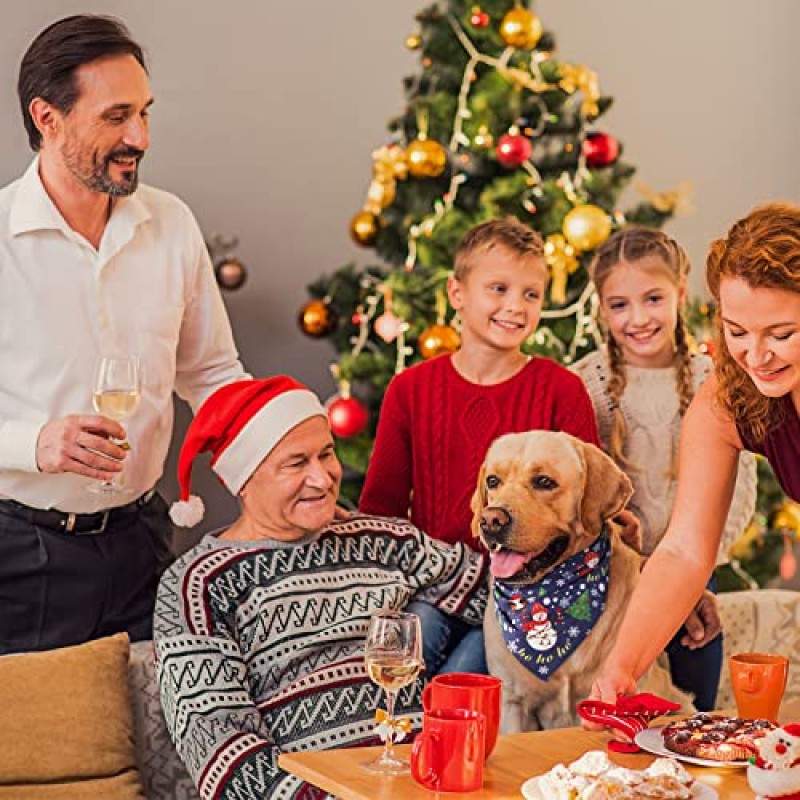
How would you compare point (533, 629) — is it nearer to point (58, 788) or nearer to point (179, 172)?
point (58, 788)

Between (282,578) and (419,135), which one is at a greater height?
(419,135)

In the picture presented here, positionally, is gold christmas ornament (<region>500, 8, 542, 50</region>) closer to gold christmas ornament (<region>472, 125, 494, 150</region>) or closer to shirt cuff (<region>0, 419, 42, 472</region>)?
gold christmas ornament (<region>472, 125, 494, 150</region>)

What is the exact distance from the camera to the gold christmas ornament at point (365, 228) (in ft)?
13.4

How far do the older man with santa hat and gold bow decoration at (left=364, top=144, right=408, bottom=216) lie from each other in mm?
1433

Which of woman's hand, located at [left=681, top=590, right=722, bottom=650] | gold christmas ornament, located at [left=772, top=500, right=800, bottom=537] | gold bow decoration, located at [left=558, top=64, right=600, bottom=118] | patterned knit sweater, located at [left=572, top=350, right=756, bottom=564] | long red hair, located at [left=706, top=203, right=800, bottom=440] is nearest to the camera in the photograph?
long red hair, located at [left=706, top=203, right=800, bottom=440]

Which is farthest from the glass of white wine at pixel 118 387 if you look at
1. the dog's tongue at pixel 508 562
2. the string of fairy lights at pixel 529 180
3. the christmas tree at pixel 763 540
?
the christmas tree at pixel 763 540

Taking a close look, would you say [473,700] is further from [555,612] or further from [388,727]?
[555,612]

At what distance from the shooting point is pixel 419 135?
13.3 feet

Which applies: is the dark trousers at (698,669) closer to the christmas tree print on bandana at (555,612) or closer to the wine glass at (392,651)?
the christmas tree print on bandana at (555,612)

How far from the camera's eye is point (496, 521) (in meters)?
2.42

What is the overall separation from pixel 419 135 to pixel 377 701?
199 centimetres

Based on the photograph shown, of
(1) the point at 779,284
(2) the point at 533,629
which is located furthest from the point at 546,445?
(1) the point at 779,284

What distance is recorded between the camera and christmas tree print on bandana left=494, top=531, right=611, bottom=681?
96.9 inches

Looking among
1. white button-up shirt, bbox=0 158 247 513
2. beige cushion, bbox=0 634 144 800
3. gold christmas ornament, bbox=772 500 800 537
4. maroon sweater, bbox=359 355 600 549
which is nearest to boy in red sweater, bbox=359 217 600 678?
maroon sweater, bbox=359 355 600 549
